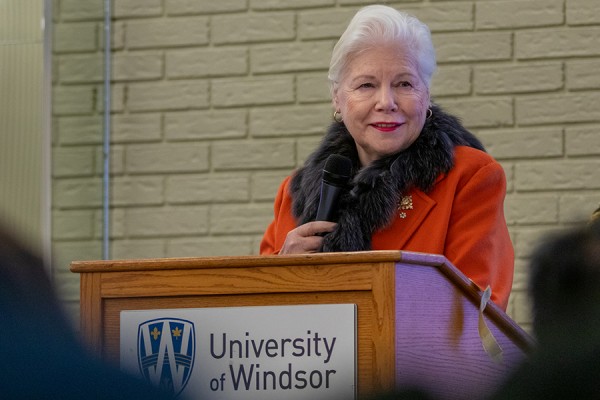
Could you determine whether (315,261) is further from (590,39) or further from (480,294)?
(590,39)

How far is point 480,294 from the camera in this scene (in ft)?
7.44

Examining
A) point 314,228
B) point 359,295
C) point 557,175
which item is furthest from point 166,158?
point 359,295

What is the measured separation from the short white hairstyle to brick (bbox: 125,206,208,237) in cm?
191

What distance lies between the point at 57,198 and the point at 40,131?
0.29m

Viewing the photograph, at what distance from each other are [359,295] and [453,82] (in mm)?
2908

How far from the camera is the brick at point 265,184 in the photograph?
4.89 meters

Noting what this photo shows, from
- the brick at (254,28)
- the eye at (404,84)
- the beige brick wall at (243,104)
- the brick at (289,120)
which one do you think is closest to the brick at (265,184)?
the beige brick wall at (243,104)

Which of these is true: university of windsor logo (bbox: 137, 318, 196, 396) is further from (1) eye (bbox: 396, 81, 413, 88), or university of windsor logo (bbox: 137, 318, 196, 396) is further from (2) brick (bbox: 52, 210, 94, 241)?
(2) brick (bbox: 52, 210, 94, 241)

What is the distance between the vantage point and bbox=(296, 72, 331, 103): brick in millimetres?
4891

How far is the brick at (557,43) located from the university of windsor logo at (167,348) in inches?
119

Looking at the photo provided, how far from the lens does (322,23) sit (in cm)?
492

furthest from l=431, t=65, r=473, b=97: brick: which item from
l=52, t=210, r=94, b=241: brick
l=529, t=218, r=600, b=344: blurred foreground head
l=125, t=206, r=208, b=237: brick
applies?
l=529, t=218, r=600, b=344: blurred foreground head

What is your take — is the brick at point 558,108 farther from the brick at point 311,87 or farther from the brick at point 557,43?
the brick at point 311,87

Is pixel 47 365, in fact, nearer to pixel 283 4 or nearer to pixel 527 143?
pixel 527 143
